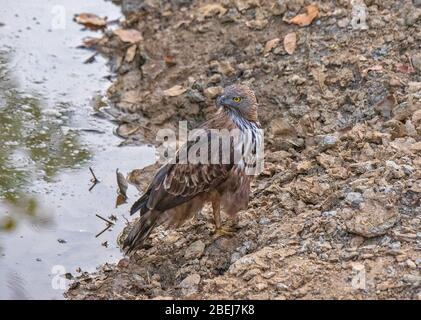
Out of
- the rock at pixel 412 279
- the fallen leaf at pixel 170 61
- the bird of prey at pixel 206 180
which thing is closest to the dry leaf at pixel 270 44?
the fallen leaf at pixel 170 61

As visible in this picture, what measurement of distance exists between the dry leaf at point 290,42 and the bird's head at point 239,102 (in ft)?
7.39

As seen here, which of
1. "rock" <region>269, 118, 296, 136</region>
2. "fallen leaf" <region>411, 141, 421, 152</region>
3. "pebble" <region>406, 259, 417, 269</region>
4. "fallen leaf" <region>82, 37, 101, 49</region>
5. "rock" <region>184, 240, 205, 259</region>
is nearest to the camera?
"pebble" <region>406, 259, 417, 269</region>

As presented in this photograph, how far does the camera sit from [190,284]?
7.00 meters

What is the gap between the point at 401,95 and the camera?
8469 millimetres

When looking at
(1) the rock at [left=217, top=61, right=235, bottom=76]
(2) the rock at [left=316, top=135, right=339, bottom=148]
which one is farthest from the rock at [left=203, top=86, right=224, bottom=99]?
(2) the rock at [left=316, top=135, right=339, bottom=148]

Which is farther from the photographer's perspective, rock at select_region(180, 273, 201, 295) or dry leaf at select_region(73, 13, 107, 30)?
dry leaf at select_region(73, 13, 107, 30)

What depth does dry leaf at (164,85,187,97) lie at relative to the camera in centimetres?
991

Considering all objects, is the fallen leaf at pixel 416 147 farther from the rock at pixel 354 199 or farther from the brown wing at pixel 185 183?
the brown wing at pixel 185 183

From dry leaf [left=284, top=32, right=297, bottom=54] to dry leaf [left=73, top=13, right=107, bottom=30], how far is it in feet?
10.5

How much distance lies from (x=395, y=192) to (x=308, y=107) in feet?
7.25

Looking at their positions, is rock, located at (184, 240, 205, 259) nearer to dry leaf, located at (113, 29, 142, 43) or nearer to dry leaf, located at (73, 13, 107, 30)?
dry leaf, located at (113, 29, 142, 43)

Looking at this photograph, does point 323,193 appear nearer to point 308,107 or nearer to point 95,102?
point 308,107

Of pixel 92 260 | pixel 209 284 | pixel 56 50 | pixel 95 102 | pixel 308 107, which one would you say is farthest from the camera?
pixel 56 50
